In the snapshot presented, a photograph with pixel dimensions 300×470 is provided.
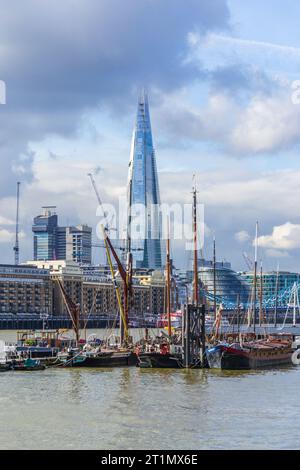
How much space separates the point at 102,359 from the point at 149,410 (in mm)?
34270

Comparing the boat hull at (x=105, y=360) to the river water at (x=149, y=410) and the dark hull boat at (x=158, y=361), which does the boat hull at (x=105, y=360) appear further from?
the river water at (x=149, y=410)

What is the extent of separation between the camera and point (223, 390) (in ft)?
238

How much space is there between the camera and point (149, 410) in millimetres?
60750

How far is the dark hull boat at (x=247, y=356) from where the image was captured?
9075 centimetres

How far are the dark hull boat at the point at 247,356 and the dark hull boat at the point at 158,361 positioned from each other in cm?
329

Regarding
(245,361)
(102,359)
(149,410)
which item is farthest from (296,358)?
(149,410)

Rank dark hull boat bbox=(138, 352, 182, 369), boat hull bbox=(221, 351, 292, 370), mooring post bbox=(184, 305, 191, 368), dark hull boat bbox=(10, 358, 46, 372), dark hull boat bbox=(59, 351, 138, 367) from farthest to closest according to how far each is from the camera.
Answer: dark hull boat bbox=(59, 351, 138, 367), dark hull boat bbox=(138, 352, 182, 369), boat hull bbox=(221, 351, 292, 370), dark hull boat bbox=(10, 358, 46, 372), mooring post bbox=(184, 305, 191, 368)

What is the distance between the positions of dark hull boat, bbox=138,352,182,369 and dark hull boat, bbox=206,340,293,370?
10.8 feet

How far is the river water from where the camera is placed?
163 feet

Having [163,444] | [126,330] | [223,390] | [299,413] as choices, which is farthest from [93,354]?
[163,444]

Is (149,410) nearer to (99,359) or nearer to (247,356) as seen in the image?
(99,359)

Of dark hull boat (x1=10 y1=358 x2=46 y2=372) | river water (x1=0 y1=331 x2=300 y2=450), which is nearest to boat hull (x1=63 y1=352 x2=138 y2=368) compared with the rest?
dark hull boat (x1=10 y1=358 x2=46 y2=372)

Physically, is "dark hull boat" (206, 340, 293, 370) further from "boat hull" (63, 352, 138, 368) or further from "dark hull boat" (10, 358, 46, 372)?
"dark hull boat" (10, 358, 46, 372)

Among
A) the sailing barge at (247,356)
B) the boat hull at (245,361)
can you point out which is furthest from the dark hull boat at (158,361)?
Answer: the boat hull at (245,361)
